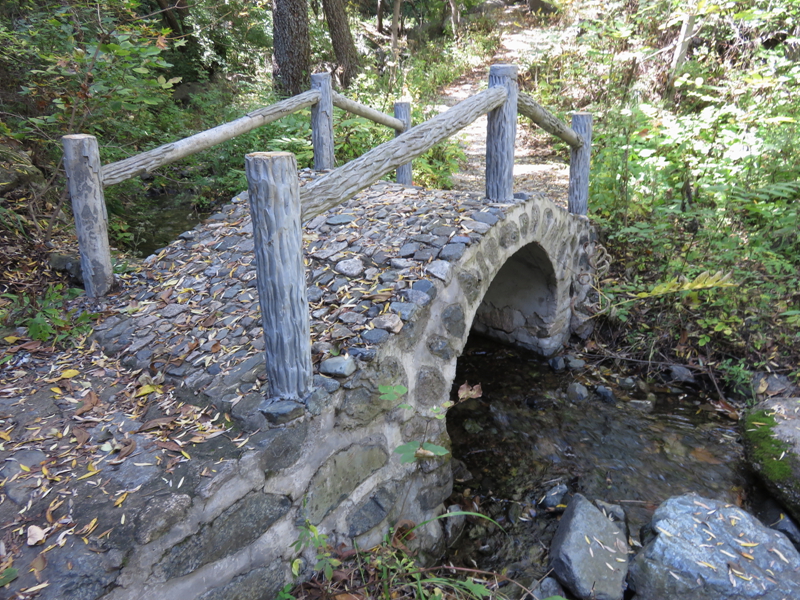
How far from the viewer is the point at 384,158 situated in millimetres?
2982

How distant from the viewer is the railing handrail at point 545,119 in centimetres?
398

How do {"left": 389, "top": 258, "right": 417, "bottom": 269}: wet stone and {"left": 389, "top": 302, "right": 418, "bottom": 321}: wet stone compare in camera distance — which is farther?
{"left": 389, "top": 258, "right": 417, "bottom": 269}: wet stone

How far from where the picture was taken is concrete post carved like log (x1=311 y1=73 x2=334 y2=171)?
4691 mm

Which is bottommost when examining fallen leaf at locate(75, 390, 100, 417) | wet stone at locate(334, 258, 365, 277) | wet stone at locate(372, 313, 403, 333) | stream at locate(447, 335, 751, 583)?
stream at locate(447, 335, 751, 583)

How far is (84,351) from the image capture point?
3256 millimetres

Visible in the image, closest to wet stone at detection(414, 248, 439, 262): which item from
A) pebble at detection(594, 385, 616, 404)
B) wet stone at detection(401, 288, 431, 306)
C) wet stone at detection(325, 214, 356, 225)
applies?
wet stone at detection(401, 288, 431, 306)

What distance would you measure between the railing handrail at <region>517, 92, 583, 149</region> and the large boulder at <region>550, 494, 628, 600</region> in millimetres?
2914

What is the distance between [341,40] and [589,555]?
927 centimetres

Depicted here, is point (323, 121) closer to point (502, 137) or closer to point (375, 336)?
point (502, 137)

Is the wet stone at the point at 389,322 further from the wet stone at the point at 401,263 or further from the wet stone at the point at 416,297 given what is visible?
the wet stone at the point at 401,263

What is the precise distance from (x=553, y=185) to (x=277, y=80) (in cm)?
493

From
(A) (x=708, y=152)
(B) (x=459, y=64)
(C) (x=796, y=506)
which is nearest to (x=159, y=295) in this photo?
(C) (x=796, y=506)

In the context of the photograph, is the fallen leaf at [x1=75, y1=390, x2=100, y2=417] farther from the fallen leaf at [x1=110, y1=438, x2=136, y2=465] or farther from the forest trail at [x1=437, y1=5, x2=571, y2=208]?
the forest trail at [x1=437, y1=5, x2=571, y2=208]

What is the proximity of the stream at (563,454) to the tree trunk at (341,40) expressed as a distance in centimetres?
693
